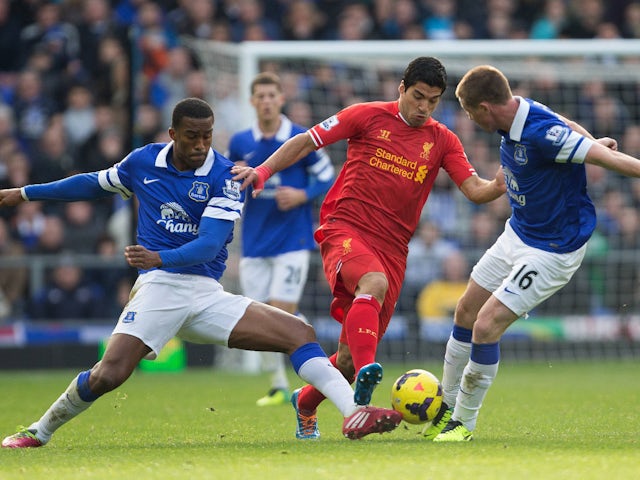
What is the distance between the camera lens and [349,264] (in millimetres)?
7676

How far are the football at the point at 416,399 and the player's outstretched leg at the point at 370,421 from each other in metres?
Result: 0.24

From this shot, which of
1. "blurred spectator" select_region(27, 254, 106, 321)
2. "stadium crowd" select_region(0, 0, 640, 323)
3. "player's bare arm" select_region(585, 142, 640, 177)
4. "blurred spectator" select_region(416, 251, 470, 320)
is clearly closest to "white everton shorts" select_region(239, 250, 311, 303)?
"stadium crowd" select_region(0, 0, 640, 323)

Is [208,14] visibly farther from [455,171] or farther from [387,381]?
[455,171]

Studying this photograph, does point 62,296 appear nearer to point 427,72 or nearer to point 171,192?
point 171,192

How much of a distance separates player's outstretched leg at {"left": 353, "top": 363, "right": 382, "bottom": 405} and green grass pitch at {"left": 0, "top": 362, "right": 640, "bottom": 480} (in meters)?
0.26

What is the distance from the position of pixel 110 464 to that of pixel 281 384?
479 centimetres

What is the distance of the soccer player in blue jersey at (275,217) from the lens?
1119cm

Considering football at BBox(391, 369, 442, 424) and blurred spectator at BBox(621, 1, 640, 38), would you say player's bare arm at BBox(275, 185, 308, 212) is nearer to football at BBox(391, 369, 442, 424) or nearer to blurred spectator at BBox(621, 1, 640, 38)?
football at BBox(391, 369, 442, 424)

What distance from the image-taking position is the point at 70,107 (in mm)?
17578

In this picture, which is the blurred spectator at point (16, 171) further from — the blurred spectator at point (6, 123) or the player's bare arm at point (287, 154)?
the player's bare arm at point (287, 154)

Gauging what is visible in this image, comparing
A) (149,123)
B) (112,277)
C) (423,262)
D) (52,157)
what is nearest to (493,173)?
(423,262)

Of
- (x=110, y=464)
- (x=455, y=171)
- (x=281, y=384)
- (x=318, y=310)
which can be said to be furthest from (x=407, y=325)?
(x=110, y=464)

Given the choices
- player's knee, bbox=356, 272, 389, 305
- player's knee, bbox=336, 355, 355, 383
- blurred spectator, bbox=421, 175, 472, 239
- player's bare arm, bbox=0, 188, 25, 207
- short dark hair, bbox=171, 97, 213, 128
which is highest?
short dark hair, bbox=171, 97, 213, 128

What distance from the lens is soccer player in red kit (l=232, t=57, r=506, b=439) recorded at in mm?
7723
